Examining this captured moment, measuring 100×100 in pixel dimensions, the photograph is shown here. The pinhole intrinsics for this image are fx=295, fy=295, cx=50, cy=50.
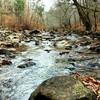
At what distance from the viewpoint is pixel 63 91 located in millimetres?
4648

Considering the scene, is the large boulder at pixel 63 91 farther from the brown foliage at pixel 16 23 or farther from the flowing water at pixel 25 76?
the brown foliage at pixel 16 23

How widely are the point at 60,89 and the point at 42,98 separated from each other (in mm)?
322

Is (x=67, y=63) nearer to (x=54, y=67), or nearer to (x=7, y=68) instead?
(x=54, y=67)

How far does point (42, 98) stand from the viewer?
15.5 ft

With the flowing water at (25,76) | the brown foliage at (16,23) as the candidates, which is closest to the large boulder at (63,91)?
the flowing water at (25,76)

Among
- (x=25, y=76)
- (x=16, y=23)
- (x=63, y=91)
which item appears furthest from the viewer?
(x=16, y=23)

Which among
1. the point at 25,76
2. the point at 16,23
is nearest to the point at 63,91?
the point at 25,76

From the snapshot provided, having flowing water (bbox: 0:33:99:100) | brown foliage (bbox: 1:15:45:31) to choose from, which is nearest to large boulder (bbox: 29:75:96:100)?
flowing water (bbox: 0:33:99:100)

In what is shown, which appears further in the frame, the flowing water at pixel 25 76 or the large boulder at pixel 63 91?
the flowing water at pixel 25 76

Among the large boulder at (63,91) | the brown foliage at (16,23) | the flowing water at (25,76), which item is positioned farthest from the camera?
the brown foliage at (16,23)

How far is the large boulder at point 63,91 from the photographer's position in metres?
4.58

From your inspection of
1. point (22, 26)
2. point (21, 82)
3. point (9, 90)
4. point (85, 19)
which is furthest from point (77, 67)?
point (22, 26)

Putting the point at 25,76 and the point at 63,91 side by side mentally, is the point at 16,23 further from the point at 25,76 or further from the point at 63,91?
the point at 63,91

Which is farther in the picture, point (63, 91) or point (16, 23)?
point (16, 23)
